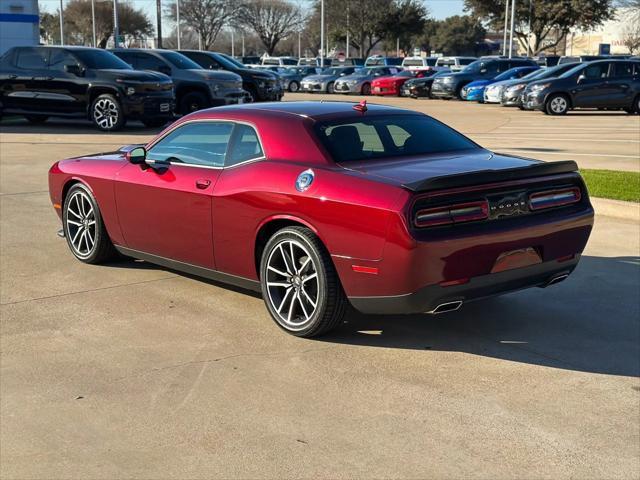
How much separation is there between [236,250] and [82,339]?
118 centimetres

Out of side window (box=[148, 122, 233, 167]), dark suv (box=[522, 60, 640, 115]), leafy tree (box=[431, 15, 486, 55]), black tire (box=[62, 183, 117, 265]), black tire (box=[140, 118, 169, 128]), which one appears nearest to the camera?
side window (box=[148, 122, 233, 167])

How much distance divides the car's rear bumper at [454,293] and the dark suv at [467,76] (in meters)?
30.1

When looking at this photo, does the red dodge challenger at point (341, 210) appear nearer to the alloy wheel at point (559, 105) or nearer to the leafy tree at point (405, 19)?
the alloy wheel at point (559, 105)

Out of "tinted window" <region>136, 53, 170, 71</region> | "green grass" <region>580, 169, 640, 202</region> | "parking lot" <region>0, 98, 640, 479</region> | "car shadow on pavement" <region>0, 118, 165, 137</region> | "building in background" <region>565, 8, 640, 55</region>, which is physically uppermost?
"building in background" <region>565, 8, 640, 55</region>

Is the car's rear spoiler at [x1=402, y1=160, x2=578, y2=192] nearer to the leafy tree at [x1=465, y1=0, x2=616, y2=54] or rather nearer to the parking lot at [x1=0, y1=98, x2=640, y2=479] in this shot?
the parking lot at [x1=0, y1=98, x2=640, y2=479]

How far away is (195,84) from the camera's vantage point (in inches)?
829

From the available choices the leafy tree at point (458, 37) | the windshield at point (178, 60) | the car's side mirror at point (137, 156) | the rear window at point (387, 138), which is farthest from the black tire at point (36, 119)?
the leafy tree at point (458, 37)

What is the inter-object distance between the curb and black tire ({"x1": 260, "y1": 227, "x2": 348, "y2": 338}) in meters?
5.05

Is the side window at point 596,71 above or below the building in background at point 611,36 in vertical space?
below

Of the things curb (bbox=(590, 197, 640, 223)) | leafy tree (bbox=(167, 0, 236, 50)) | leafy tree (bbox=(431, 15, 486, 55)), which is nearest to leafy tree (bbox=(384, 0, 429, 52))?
leafy tree (bbox=(167, 0, 236, 50))

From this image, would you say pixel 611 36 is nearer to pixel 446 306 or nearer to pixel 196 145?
pixel 196 145

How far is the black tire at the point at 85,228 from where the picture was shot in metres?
7.19

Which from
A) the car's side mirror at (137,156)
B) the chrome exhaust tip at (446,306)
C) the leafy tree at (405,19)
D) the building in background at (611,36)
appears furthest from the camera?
the building in background at (611,36)

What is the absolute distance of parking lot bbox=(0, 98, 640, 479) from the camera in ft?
12.8
